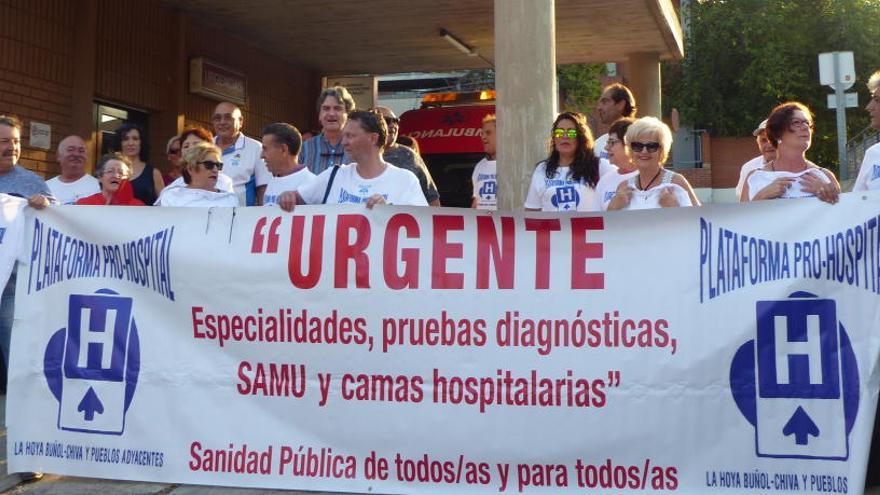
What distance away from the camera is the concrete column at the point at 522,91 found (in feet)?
24.4

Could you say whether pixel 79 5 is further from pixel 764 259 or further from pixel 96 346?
pixel 764 259

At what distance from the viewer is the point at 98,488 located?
16.6 ft

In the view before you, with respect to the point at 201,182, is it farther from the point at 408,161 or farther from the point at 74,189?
the point at 74,189

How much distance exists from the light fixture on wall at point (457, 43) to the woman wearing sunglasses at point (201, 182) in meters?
7.84

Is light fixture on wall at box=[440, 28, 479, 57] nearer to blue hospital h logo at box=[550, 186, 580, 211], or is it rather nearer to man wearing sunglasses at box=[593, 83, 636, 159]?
man wearing sunglasses at box=[593, 83, 636, 159]

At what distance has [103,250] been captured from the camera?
17.8 ft

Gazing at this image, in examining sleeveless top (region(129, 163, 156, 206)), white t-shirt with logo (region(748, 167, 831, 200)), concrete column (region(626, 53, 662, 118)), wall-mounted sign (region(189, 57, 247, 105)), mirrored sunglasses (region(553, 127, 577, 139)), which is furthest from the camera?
concrete column (region(626, 53, 662, 118))

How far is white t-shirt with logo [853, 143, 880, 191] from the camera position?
5.26m

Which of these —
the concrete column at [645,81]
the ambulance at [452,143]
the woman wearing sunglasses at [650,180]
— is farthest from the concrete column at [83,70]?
the concrete column at [645,81]

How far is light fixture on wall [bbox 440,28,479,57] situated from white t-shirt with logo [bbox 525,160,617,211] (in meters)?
7.28

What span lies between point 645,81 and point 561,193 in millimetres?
8876

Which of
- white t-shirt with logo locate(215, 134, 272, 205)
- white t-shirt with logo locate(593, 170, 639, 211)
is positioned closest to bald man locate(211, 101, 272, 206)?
white t-shirt with logo locate(215, 134, 272, 205)

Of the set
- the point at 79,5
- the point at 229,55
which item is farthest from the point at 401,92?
the point at 79,5

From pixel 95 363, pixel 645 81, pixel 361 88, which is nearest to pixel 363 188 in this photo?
pixel 95 363
